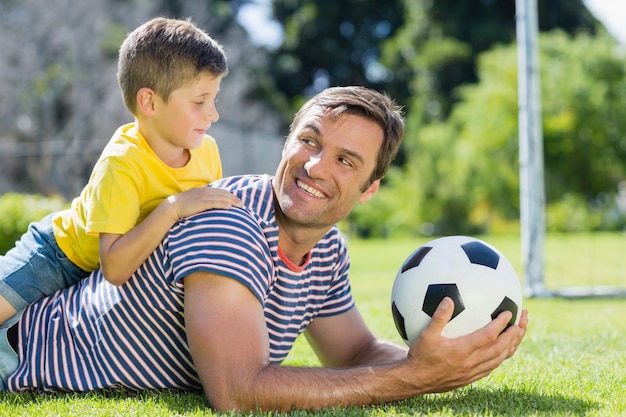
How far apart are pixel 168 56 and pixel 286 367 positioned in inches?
63.6

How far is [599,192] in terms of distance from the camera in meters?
23.4

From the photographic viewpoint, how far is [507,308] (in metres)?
3.43

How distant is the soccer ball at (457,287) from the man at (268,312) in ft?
0.34

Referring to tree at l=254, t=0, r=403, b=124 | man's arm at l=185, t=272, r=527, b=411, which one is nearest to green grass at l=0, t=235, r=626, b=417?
man's arm at l=185, t=272, r=527, b=411

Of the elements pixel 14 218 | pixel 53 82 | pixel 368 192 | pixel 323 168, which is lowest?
pixel 14 218

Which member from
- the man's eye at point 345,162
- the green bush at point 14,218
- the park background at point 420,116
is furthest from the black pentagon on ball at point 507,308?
the green bush at point 14,218

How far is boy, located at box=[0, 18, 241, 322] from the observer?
3629 mm

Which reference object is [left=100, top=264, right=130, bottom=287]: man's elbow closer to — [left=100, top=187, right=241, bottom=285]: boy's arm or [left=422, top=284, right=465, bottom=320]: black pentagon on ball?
[left=100, top=187, right=241, bottom=285]: boy's arm

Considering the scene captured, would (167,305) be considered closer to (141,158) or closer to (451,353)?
(141,158)

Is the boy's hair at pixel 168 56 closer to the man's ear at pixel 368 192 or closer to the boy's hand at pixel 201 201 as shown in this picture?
the boy's hand at pixel 201 201

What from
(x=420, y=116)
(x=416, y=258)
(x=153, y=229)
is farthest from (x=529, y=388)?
(x=420, y=116)

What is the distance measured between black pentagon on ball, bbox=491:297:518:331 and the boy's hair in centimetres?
174

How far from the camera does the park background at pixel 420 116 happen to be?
22641 mm

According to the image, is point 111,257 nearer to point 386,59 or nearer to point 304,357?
point 304,357
